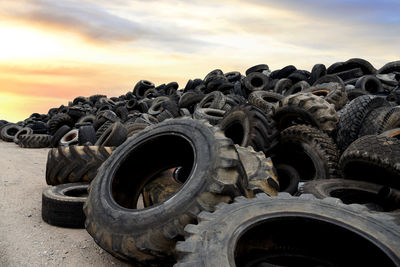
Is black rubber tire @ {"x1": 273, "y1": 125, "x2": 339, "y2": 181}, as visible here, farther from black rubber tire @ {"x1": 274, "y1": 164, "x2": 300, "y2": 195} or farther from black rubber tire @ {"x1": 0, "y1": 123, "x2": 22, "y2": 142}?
black rubber tire @ {"x1": 0, "y1": 123, "x2": 22, "y2": 142}

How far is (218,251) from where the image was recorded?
167 cm

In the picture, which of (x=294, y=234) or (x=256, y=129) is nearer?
(x=294, y=234)

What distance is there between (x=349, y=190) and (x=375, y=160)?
455mm

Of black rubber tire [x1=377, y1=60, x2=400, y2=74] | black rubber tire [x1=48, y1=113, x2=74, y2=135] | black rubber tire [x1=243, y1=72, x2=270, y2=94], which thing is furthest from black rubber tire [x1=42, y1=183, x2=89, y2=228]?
black rubber tire [x1=377, y1=60, x2=400, y2=74]

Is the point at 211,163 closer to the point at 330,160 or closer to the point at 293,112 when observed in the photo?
the point at 330,160

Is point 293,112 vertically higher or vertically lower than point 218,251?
higher

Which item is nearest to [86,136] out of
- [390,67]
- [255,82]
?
[255,82]

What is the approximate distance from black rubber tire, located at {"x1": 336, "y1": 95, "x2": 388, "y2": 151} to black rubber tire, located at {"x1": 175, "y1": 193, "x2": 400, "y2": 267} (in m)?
2.47

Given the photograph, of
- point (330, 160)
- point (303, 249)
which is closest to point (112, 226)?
point (303, 249)

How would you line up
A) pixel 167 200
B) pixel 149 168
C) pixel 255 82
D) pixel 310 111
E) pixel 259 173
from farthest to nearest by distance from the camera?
pixel 255 82 → pixel 310 111 → pixel 149 168 → pixel 259 173 → pixel 167 200

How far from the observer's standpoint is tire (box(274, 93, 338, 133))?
4824mm

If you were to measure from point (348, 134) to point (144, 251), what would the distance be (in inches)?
136

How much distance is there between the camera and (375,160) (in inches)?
127

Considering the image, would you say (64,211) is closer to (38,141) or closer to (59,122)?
(38,141)
